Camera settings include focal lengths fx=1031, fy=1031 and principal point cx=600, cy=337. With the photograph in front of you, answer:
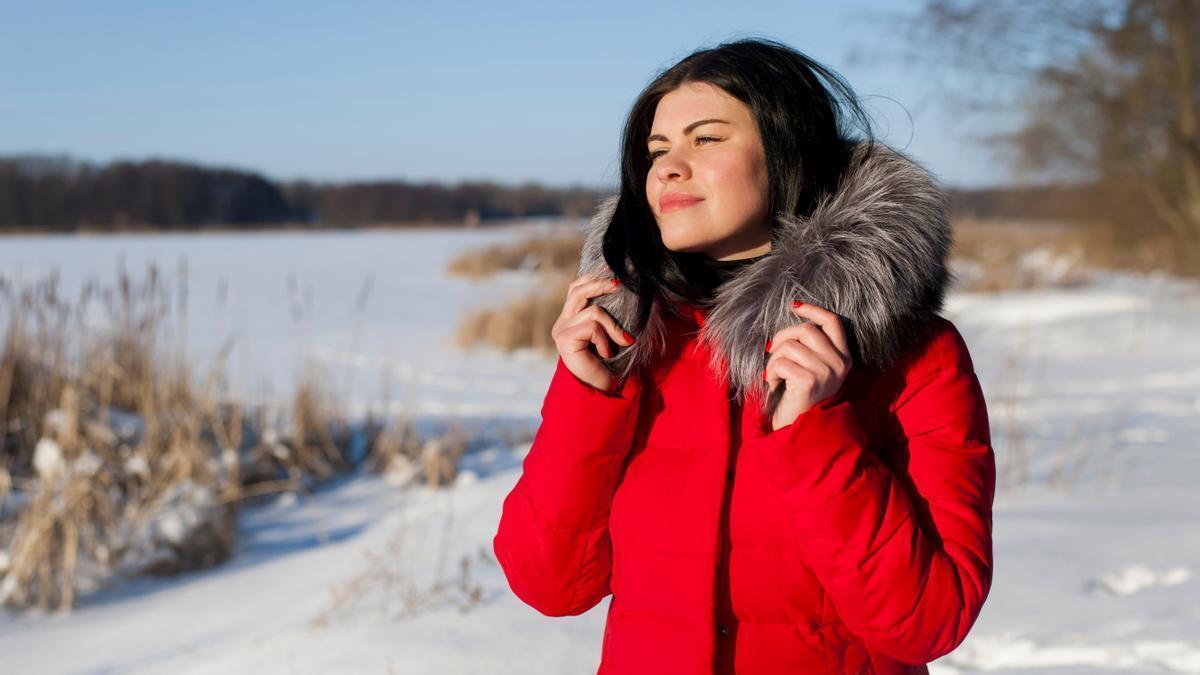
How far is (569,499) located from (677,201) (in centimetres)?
41

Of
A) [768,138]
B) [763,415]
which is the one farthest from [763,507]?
[768,138]

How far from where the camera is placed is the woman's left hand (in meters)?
1.13

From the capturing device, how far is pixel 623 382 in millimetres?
1292

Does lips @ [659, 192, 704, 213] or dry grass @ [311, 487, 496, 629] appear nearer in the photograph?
lips @ [659, 192, 704, 213]

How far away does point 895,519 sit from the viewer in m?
1.14

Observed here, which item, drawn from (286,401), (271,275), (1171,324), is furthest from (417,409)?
(271,275)

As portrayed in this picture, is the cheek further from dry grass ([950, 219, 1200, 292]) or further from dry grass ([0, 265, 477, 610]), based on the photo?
dry grass ([950, 219, 1200, 292])

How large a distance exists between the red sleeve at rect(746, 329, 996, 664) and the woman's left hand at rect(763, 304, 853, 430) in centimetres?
2

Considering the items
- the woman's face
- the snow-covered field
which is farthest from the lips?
the snow-covered field

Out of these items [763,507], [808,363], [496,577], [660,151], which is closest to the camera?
[808,363]

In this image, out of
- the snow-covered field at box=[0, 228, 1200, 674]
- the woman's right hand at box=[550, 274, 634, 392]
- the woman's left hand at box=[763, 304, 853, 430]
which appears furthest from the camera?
the snow-covered field at box=[0, 228, 1200, 674]

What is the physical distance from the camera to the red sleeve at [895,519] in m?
1.14

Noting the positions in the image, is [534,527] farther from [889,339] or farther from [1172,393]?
[1172,393]

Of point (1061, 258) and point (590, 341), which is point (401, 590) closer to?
point (590, 341)
